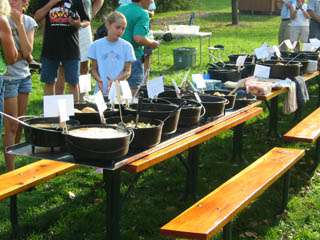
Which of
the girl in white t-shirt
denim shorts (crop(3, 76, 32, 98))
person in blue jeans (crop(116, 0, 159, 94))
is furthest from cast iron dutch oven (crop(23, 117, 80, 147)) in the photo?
the girl in white t-shirt

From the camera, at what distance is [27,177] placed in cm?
386

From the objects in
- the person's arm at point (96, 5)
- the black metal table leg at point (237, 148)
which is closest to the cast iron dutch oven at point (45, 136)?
the black metal table leg at point (237, 148)

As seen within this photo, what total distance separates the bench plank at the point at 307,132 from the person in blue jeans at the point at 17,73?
213cm

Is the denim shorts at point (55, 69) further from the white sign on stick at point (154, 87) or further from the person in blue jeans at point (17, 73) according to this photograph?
the white sign on stick at point (154, 87)

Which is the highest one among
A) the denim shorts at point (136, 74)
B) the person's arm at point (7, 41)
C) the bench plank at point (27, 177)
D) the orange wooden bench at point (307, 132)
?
the person's arm at point (7, 41)

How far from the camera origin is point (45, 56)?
19.5ft

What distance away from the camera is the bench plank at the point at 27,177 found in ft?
11.9

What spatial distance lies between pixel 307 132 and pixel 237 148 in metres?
0.93

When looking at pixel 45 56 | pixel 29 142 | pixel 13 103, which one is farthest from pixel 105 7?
pixel 29 142

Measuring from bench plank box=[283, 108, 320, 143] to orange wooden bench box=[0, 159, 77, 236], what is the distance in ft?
5.96

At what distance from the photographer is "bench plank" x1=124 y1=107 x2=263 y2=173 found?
3.12 meters

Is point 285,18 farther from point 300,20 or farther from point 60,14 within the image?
point 60,14

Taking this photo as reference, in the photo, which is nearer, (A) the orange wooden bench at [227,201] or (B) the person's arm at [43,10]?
(A) the orange wooden bench at [227,201]

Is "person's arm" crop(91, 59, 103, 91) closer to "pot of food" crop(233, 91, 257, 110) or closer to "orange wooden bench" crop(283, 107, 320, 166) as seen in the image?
"pot of food" crop(233, 91, 257, 110)
